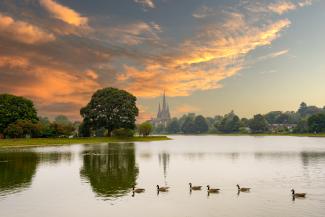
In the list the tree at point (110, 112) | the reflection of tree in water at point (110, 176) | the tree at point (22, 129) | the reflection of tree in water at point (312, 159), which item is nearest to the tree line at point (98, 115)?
the tree at point (110, 112)

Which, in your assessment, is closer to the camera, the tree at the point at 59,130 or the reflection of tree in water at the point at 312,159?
the reflection of tree in water at the point at 312,159

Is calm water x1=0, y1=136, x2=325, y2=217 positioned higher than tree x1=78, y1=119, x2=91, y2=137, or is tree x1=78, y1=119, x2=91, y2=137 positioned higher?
tree x1=78, y1=119, x2=91, y2=137

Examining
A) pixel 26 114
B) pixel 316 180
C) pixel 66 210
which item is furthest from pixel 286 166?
pixel 26 114

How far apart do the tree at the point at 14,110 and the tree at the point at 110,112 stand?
2600 cm

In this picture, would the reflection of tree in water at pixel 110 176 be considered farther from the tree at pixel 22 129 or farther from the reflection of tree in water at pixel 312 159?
the tree at pixel 22 129

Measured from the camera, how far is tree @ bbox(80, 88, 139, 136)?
17575cm

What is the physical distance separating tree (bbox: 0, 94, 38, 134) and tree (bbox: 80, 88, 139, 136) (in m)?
26.0

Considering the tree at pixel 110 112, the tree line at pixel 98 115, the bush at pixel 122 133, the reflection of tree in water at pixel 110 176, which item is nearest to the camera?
the reflection of tree in water at pixel 110 176

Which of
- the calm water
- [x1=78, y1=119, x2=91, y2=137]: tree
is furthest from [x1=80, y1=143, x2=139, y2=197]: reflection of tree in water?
[x1=78, y1=119, x2=91, y2=137]: tree

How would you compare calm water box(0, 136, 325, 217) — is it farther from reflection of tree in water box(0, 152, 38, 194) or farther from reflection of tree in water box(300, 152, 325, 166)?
reflection of tree in water box(300, 152, 325, 166)

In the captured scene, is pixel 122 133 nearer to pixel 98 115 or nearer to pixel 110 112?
pixel 110 112

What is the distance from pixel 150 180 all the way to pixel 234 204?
56.0ft

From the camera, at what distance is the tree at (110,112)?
176m

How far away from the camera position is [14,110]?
15200cm
